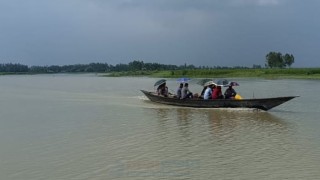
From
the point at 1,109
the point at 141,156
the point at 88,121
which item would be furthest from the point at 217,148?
the point at 1,109

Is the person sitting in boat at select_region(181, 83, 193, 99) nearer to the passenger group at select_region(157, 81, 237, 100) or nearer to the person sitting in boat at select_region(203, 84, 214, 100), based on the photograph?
the passenger group at select_region(157, 81, 237, 100)

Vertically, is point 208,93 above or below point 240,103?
above

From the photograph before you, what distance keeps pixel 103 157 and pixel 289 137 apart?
6.70 meters

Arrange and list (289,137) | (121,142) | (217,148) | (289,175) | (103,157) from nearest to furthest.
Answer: (289,175)
(103,157)
(217,148)
(121,142)
(289,137)

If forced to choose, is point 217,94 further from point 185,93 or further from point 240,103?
point 185,93

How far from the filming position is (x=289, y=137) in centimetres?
1491

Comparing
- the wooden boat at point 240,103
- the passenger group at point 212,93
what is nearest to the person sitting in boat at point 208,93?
the passenger group at point 212,93

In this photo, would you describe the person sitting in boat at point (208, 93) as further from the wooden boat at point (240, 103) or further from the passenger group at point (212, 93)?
the wooden boat at point (240, 103)

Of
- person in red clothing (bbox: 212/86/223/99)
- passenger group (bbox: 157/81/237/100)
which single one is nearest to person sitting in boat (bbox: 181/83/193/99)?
passenger group (bbox: 157/81/237/100)

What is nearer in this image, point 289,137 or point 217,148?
point 217,148

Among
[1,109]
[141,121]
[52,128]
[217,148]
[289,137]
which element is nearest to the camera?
[217,148]

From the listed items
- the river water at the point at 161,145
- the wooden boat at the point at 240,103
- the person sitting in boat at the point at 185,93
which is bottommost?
the river water at the point at 161,145

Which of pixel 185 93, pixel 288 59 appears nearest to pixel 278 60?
pixel 288 59

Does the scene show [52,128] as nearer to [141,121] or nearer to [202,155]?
[141,121]
